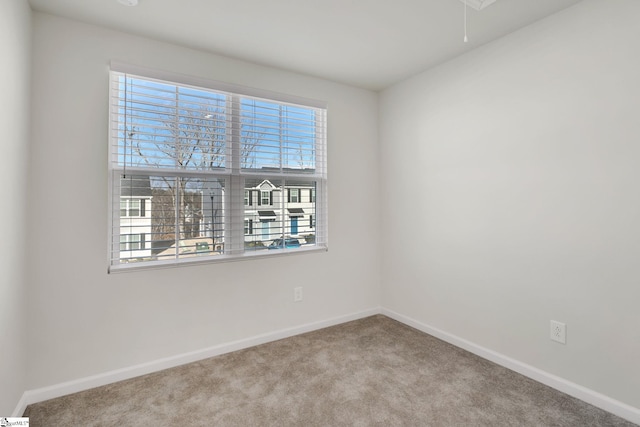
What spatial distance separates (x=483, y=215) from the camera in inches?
99.0

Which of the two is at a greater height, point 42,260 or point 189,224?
point 189,224

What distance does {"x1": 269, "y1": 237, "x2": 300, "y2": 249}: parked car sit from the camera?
2.90 m

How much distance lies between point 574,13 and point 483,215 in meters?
1.40

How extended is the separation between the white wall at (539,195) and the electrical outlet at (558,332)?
0.04 m

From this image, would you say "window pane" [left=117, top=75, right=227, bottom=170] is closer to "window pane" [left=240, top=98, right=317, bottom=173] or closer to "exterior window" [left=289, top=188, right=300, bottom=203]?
"window pane" [left=240, top=98, right=317, bottom=173]

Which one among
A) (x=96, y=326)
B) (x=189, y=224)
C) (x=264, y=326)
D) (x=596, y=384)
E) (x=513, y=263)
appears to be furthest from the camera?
(x=264, y=326)

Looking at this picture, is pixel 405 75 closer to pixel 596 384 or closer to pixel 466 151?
pixel 466 151

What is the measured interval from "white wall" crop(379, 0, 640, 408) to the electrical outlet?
0.04 metres

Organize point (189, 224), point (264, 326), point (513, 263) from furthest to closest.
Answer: point (264, 326)
point (189, 224)
point (513, 263)

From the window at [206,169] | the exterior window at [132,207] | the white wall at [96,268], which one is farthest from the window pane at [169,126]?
the exterior window at [132,207]

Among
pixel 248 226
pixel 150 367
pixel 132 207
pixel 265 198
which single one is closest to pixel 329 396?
pixel 150 367

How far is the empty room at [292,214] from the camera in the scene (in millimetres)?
1826

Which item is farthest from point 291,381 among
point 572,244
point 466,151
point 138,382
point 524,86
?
point 524,86

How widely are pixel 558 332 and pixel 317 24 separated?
2604 mm
